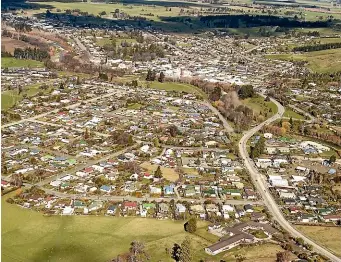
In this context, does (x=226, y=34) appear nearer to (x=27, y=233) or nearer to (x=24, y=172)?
(x=24, y=172)

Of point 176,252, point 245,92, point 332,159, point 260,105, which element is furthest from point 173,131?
point 176,252

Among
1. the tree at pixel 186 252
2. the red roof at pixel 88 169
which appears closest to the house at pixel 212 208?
the tree at pixel 186 252

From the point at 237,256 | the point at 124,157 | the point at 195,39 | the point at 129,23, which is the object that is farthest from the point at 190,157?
the point at 129,23

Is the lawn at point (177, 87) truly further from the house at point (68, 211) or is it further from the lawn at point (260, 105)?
the house at point (68, 211)

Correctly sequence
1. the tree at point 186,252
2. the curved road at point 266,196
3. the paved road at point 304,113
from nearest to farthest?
the tree at point 186,252 < the curved road at point 266,196 < the paved road at point 304,113

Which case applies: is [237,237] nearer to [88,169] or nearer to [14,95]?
[88,169]

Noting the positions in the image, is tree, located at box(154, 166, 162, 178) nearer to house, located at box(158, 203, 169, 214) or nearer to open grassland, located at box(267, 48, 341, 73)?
house, located at box(158, 203, 169, 214)
